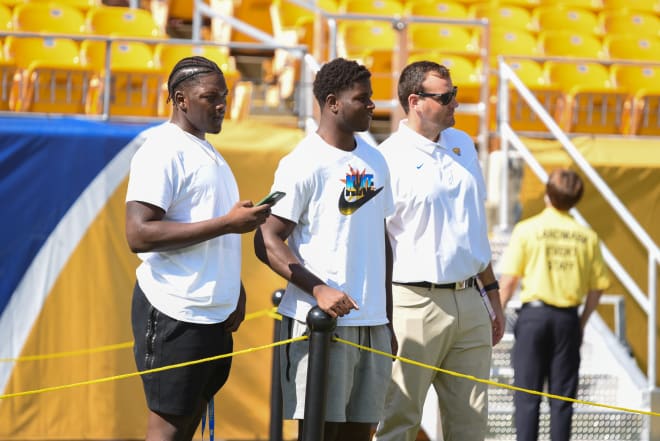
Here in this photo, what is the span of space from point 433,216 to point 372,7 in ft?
22.7

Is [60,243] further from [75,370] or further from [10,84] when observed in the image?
[10,84]

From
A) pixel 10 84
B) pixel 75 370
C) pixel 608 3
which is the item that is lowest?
pixel 75 370

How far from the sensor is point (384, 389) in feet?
13.9

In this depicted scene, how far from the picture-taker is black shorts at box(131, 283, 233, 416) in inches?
152

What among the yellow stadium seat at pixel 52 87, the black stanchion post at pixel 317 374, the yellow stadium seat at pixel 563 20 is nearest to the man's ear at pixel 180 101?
the black stanchion post at pixel 317 374

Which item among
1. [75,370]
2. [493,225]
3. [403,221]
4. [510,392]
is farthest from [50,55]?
[403,221]

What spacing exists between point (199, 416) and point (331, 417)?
1.56 feet

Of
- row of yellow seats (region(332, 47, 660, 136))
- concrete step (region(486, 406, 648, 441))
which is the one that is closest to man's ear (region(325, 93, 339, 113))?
concrete step (region(486, 406, 648, 441))

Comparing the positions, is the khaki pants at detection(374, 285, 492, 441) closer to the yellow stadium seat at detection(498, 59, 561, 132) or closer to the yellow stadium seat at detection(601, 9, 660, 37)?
the yellow stadium seat at detection(498, 59, 561, 132)

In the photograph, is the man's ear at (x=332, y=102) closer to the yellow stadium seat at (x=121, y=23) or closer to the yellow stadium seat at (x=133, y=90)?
the yellow stadium seat at (x=133, y=90)

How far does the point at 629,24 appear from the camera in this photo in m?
12.4

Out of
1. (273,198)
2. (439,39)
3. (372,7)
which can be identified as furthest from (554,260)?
(372,7)

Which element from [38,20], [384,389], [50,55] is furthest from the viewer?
[38,20]

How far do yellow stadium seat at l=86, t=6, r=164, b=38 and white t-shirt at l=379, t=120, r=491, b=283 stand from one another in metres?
5.85
